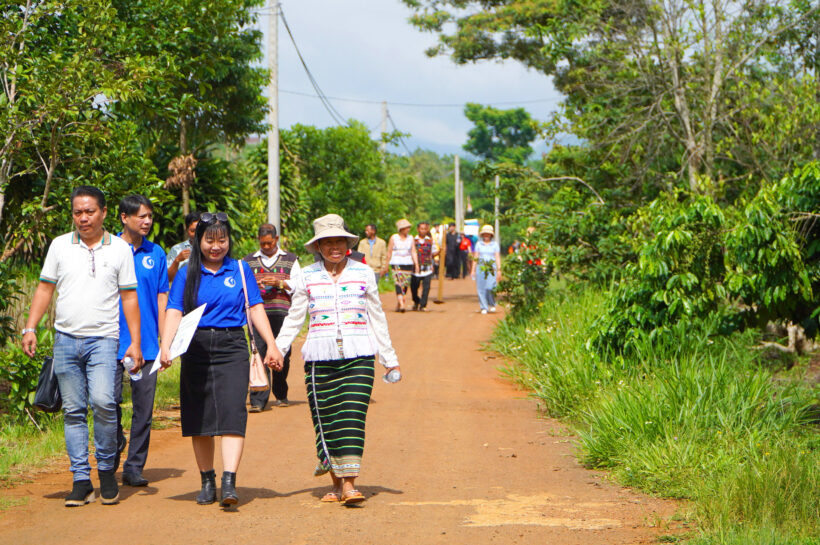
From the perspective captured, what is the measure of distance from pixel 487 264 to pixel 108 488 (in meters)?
11.6

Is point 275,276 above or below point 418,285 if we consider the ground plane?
above

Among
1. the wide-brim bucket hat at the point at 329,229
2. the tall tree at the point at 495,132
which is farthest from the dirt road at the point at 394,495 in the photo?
the tall tree at the point at 495,132

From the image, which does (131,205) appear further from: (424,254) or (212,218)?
(424,254)

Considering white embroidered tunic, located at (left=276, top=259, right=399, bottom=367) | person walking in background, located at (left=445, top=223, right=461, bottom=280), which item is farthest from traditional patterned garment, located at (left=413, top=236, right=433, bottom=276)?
white embroidered tunic, located at (left=276, top=259, right=399, bottom=367)

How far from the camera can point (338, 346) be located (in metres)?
6.38

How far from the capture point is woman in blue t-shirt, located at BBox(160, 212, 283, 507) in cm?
634

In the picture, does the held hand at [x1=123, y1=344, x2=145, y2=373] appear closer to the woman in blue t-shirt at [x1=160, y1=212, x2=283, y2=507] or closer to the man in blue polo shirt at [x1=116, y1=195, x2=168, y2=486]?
the woman in blue t-shirt at [x1=160, y1=212, x2=283, y2=507]

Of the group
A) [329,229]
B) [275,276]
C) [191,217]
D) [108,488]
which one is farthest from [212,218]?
[275,276]

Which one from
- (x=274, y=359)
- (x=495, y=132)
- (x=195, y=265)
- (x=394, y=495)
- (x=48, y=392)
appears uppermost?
(x=495, y=132)

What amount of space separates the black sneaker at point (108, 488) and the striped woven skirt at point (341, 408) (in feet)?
4.22

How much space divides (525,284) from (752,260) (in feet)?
25.1

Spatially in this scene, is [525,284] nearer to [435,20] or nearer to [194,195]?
[194,195]

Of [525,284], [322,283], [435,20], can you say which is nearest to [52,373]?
[322,283]

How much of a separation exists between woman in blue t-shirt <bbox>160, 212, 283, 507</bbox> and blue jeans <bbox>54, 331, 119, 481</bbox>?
0.39 meters
